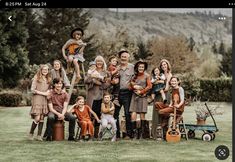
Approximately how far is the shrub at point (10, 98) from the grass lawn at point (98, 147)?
0.04 m

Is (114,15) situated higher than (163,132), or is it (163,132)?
(114,15)

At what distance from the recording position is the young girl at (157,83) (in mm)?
3613

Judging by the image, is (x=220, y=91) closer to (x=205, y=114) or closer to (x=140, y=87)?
(x=205, y=114)

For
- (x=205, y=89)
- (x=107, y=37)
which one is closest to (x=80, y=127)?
(x=107, y=37)

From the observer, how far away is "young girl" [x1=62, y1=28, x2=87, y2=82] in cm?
344

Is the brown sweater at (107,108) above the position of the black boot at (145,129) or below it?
above

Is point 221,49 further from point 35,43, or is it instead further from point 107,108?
point 35,43

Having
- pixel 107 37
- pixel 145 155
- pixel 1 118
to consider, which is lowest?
pixel 145 155

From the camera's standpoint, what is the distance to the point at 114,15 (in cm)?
339

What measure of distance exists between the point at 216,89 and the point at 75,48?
2.96ft

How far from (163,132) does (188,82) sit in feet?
1.22

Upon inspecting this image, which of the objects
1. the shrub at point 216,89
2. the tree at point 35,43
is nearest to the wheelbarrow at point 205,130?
the shrub at point 216,89

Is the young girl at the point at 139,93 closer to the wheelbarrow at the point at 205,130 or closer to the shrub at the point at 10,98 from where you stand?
the wheelbarrow at the point at 205,130

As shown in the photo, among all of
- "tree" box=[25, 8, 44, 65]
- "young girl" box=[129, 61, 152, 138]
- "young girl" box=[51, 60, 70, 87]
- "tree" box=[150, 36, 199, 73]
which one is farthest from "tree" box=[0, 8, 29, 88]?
"tree" box=[150, 36, 199, 73]
